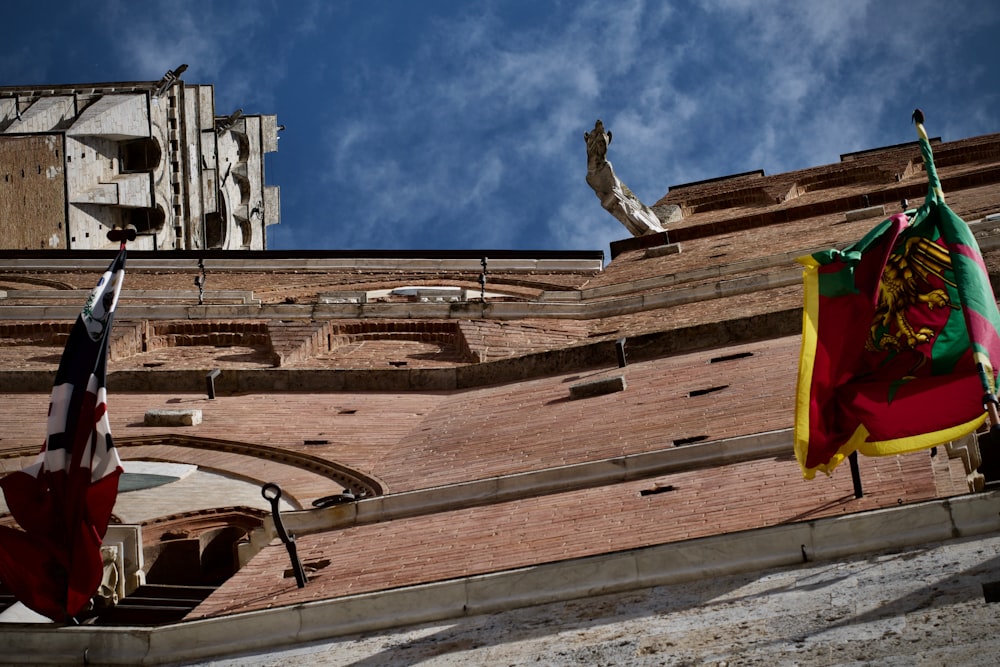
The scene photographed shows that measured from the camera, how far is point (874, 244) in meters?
8.11

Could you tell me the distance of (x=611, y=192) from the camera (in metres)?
26.3

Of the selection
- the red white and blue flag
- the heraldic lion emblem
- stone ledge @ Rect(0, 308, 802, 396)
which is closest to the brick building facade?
stone ledge @ Rect(0, 308, 802, 396)

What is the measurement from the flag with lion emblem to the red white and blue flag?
11.2 ft

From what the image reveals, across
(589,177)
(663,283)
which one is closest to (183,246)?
(589,177)

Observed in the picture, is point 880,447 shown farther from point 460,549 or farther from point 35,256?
point 35,256

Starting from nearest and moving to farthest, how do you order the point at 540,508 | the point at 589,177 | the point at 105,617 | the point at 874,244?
the point at 874,244
the point at 105,617
the point at 540,508
the point at 589,177

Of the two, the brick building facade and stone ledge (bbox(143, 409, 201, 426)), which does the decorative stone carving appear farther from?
stone ledge (bbox(143, 409, 201, 426))

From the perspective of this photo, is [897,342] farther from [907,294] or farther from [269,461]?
[269,461]

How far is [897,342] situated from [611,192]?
61.6ft

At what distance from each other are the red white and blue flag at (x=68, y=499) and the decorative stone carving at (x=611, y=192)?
1692 cm

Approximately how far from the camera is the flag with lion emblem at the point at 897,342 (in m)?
7.36

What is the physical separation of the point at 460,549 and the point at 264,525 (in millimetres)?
1728

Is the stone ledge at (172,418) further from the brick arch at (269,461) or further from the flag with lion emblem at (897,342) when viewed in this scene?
the flag with lion emblem at (897,342)

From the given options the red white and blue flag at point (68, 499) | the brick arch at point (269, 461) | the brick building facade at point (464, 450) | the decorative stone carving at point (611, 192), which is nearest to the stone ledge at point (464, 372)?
the brick building facade at point (464, 450)
